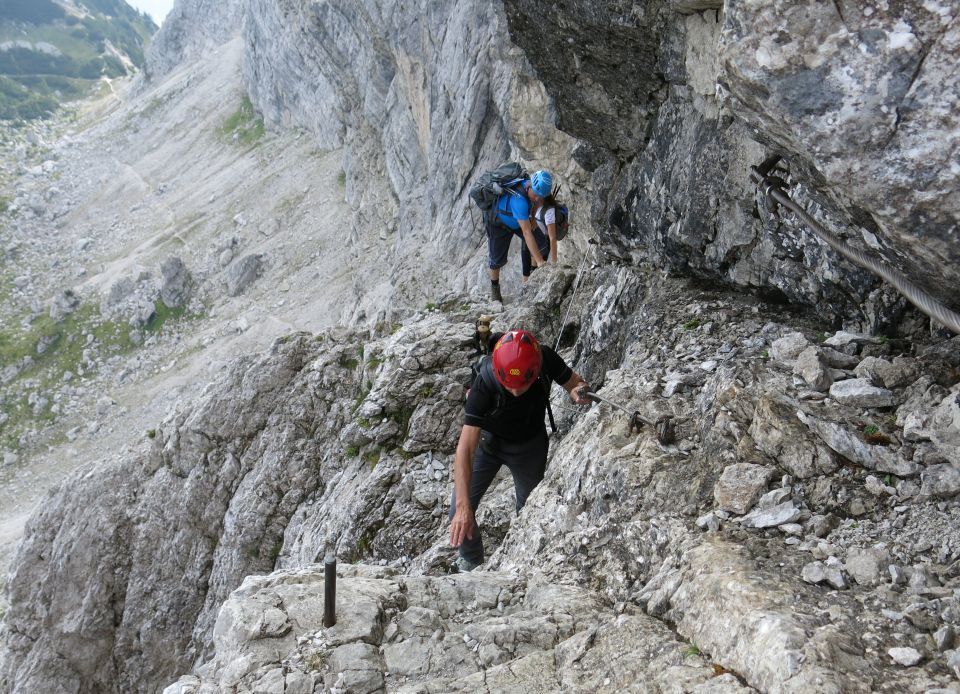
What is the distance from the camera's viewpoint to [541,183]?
13.1 meters

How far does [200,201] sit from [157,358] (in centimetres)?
2073

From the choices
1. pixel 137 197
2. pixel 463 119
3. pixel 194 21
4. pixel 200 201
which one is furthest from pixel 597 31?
pixel 194 21

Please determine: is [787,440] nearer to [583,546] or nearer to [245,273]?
[583,546]

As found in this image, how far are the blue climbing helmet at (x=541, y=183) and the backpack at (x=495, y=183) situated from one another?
23.9 inches

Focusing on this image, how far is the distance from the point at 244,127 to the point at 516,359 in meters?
73.8

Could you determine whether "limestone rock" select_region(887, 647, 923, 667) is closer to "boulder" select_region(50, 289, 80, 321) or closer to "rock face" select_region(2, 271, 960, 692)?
"rock face" select_region(2, 271, 960, 692)

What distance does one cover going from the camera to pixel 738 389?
6.72 meters

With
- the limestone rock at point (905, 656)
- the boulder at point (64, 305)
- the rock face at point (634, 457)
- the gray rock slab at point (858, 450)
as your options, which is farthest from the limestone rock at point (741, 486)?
the boulder at point (64, 305)

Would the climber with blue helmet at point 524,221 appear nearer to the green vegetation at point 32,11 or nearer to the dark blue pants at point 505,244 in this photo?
the dark blue pants at point 505,244

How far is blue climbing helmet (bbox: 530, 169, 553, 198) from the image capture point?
42.9ft

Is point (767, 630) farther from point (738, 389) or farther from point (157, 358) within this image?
point (157, 358)

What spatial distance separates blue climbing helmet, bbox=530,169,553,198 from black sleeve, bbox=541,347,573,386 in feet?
18.3

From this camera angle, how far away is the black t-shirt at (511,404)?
825cm

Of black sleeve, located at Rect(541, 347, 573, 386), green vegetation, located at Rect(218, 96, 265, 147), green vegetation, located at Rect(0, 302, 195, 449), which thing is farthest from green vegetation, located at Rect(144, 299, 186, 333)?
black sleeve, located at Rect(541, 347, 573, 386)
